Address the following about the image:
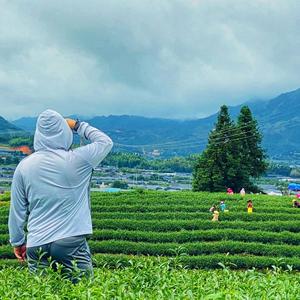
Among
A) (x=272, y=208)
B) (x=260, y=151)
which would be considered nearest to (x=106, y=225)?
(x=272, y=208)

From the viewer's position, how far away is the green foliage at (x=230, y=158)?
1075 inches

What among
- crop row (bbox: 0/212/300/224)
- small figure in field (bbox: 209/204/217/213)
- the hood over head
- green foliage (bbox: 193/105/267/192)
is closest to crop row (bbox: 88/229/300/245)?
crop row (bbox: 0/212/300/224)

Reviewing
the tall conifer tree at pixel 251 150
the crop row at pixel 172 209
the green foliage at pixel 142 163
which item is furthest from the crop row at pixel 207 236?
the green foliage at pixel 142 163

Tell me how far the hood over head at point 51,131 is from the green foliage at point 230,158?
23416 mm

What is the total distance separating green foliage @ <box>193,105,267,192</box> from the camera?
27.3 meters

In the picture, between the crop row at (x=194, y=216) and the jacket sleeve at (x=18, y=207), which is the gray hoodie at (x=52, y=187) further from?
the crop row at (x=194, y=216)

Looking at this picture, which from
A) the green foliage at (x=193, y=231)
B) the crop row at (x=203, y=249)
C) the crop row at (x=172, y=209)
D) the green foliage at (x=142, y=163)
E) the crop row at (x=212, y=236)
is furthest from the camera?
the green foliage at (x=142, y=163)

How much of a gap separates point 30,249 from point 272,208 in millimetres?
14623

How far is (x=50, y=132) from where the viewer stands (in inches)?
149

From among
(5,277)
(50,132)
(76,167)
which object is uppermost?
(50,132)

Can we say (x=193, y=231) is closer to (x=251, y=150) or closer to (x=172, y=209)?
(x=172, y=209)

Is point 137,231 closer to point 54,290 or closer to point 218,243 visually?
point 218,243

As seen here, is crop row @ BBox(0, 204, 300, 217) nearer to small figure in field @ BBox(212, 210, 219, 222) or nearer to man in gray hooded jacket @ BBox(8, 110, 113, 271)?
small figure in field @ BBox(212, 210, 219, 222)

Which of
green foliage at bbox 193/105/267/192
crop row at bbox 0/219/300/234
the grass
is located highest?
green foliage at bbox 193/105/267/192
